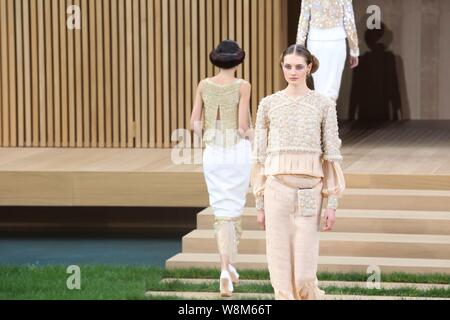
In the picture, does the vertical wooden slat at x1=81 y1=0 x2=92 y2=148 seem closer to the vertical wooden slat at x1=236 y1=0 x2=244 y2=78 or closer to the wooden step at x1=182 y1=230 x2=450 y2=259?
the vertical wooden slat at x1=236 y1=0 x2=244 y2=78

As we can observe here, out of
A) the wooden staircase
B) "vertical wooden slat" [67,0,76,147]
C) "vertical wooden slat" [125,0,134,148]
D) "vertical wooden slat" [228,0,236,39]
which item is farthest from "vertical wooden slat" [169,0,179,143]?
the wooden staircase

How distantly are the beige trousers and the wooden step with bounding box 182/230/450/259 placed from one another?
2.52 meters

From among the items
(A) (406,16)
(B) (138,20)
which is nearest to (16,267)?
(B) (138,20)

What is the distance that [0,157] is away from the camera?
12.4m

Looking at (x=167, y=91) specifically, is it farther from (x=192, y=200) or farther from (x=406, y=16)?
(x=406, y=16)

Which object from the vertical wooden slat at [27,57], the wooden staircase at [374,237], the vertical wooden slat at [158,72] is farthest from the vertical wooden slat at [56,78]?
the wooden staircase at [374,237]

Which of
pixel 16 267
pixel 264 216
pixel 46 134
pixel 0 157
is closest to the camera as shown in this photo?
pixel 264 216

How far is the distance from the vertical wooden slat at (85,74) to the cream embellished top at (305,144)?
6.03m

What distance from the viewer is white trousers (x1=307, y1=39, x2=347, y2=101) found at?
36.8 feet

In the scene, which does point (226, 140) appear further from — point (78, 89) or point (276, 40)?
point (78, 89)

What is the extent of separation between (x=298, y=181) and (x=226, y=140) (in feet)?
5.25

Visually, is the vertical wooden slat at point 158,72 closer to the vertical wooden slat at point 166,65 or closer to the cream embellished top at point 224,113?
the vertical wooden slat at point 166,65

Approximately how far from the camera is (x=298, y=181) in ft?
23.5
